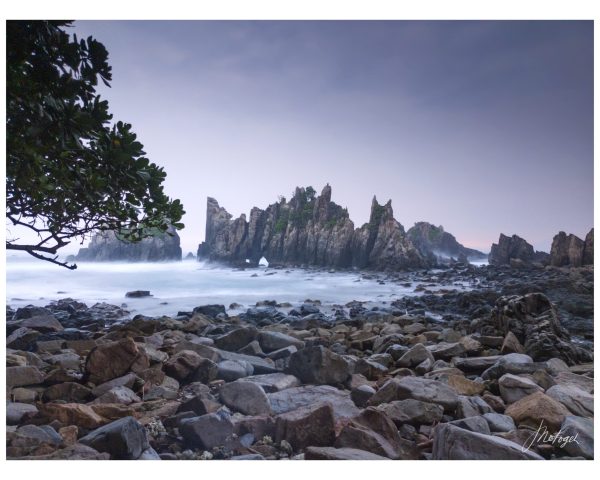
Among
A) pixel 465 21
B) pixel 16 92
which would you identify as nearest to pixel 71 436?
pixel 16 92

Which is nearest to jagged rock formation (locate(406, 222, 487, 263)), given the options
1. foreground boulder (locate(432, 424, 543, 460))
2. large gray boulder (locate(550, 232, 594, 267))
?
large gray boulder (locate(550, 232, 594, 267))

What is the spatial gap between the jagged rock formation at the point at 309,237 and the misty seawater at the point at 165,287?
0.98 metres

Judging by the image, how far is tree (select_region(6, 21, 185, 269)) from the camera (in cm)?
282

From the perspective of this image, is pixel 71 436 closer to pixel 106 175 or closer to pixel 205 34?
pixel 106 175

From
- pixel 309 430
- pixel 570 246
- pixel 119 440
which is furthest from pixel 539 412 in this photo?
pixel 570 246

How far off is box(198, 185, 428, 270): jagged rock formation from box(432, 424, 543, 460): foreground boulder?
4355 millimetres

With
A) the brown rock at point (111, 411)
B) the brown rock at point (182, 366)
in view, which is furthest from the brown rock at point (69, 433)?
the brown rock at point (182, 366)

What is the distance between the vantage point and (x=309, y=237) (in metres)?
19.9

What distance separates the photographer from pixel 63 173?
296 centimetres

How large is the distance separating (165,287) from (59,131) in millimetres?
7433

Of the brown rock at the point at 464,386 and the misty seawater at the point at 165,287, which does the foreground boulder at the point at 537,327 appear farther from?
the misty seawater at the point at 165,287

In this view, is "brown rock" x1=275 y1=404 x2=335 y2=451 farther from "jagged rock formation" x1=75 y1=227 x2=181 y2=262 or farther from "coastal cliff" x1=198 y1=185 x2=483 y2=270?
"jagged rock formation" x1=75 y1=227 x2=181 y2=262

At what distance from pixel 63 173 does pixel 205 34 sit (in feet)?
6.57

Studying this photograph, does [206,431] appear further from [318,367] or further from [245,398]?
[318,367]
